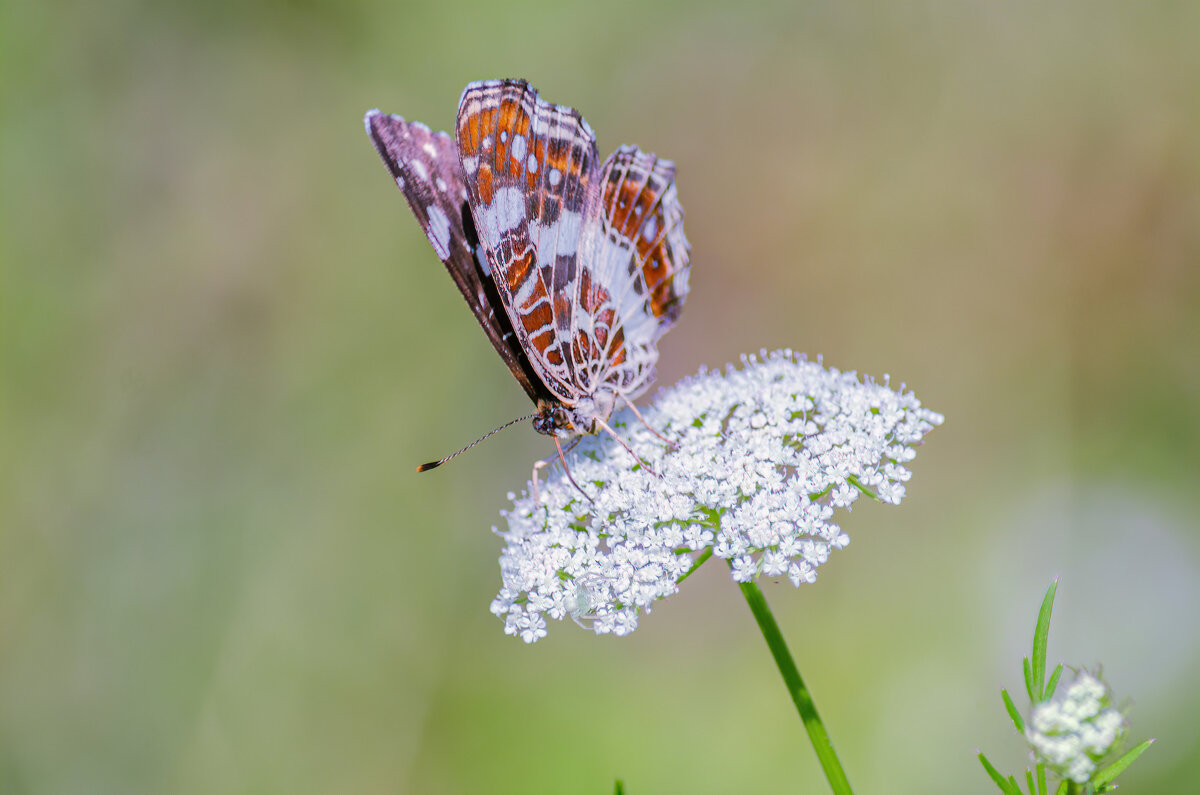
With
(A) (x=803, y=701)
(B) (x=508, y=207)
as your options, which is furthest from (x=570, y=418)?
(A) (x=803, y=701)


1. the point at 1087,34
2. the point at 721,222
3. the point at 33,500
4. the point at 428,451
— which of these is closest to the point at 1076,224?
the point at 1087,34

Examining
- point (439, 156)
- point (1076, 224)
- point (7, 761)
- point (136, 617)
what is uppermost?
point (1076, 224)

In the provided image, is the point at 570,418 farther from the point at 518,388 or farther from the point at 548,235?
the point at 518,388

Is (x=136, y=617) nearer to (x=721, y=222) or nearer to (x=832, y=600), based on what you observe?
(x=832, y=600)

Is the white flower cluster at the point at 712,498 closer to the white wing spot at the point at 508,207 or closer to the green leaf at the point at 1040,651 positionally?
the green leaf at the point at 1040,651

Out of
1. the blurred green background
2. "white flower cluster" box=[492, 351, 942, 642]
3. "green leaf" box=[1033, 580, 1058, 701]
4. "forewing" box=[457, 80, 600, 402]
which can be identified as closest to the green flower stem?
"white flower cluster" box=[492, 351, 942, 642]

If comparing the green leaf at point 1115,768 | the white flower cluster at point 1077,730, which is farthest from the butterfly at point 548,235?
the green leaf at point 1115,768

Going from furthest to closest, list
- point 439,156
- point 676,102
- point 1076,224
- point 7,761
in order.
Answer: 1. point 676,102
2. point 1076,224
3. point 7,761
4. point 439,156
